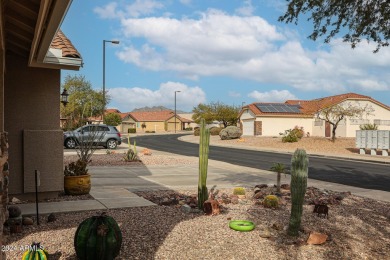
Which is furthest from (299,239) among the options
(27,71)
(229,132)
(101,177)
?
(229,132)

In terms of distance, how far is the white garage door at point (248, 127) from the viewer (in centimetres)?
4990

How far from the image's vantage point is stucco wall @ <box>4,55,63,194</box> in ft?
25.1

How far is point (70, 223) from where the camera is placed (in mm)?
5879

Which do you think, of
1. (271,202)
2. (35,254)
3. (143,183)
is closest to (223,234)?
(271,202)

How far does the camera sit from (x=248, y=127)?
169 feet

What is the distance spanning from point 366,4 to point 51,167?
7900 millimetres

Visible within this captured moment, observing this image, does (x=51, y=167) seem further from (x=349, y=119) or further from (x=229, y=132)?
(x=349, y=119)

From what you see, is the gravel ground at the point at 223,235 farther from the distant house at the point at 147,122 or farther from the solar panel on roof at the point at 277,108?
Answer: the distant house at the point at 147,122

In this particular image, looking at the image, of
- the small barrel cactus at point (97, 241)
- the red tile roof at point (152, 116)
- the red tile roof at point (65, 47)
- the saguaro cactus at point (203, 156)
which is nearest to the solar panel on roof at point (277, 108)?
the red tile roof at point (65, 47)

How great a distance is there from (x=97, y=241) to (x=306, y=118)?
47.1 meters

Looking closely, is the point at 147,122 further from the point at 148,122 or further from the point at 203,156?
the point at 203,156

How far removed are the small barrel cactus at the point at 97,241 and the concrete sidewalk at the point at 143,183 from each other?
252 centimetres

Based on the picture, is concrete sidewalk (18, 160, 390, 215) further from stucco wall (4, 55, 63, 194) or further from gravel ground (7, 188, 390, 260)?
stucco wall (4, 55, 63, 194)

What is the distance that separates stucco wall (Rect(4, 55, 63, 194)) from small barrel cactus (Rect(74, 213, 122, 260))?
392cm
